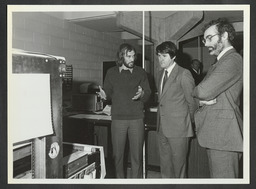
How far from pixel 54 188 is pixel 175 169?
32.1 inches

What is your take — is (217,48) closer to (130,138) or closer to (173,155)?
(173,155)

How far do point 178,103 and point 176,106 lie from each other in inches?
0.9

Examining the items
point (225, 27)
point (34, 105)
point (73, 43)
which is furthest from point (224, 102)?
point (73, 43)

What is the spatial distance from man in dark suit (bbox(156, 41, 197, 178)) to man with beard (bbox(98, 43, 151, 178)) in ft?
0.63

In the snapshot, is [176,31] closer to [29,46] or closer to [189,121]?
[189,121]

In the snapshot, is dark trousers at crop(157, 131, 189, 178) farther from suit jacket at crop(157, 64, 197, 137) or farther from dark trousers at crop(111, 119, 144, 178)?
dark trousers at crop(111, 119, 144, 178)

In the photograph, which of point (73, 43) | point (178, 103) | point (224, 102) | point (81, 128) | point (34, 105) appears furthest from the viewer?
point (73, 43)

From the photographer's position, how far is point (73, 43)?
3068mm

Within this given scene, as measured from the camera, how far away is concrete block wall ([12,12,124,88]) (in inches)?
93.7

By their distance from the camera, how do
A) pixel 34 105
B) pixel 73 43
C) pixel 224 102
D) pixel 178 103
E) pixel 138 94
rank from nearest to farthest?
pixel 34 105 < pixel 224 102 < pixel 178 103 < pixel 138 94 < pixel 73 43

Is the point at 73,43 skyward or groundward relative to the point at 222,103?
skyward

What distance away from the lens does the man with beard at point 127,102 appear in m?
1.74

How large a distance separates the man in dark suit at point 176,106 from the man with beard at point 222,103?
0.76 ft

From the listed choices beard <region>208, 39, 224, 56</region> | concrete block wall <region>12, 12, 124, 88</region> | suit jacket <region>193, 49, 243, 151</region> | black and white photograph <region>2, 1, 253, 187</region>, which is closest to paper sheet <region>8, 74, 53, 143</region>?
black and white photograph <region>2, 1, 253, 187</region>
